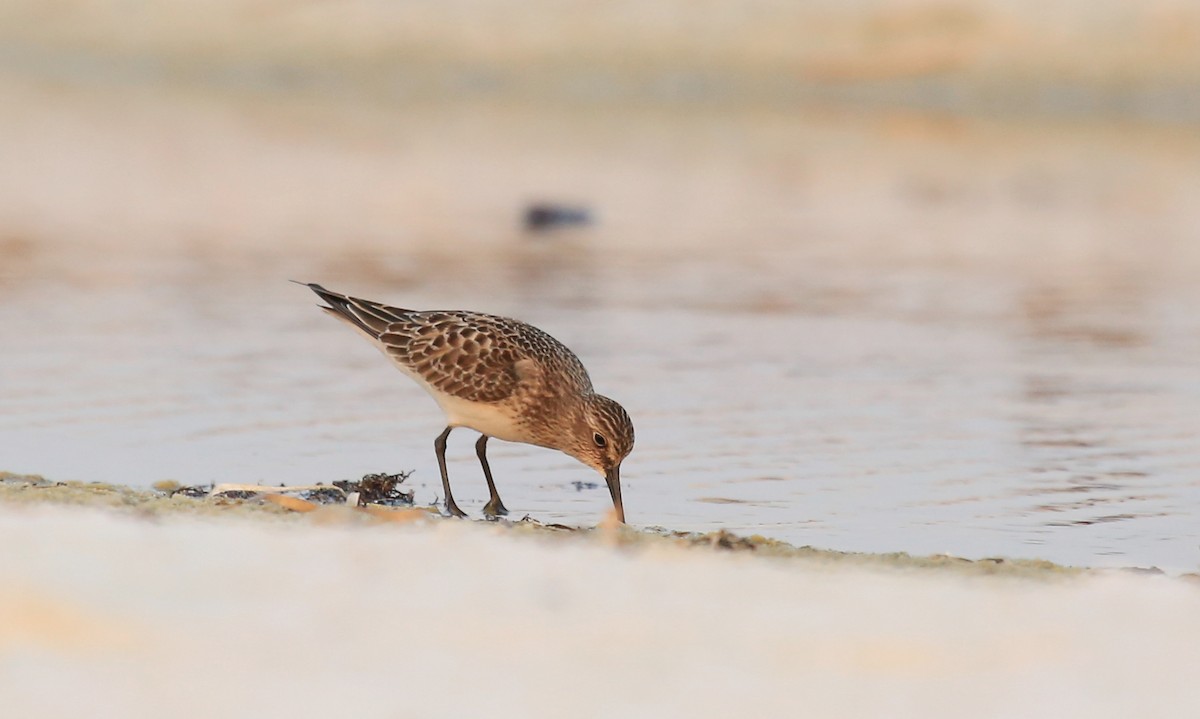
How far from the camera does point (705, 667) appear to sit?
5.33 metres

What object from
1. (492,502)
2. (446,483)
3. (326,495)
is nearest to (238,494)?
(326,495)

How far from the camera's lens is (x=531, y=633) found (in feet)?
18.3

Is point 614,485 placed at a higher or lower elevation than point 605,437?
lower

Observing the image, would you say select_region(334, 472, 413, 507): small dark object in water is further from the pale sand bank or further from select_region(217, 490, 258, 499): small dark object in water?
the pale sand bank

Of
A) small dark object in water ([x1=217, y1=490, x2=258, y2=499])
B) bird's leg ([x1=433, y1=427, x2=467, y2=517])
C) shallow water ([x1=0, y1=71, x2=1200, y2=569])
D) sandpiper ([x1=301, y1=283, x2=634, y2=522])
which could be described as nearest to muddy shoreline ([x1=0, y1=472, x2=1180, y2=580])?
small dark object in water ([x1=217, y1=490, x2=258, y2=499])

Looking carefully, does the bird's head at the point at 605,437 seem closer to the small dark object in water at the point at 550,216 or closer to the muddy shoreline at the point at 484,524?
the muddy shoreline at the point at 484,524

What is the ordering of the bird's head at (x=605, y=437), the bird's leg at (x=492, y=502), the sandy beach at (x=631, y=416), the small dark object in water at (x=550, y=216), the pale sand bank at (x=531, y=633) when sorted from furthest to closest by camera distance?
the small dark object in water at (x=550, y=216) < the bird's leg at (x=492, y=502) < the bird's head at (x=605, y=437) < the sandy beach at (x=631, y=416) < the pale sand bank at (x=531, y=633)

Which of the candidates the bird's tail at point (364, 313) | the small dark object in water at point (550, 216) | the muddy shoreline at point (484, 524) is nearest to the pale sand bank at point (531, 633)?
the muddy shoreline at point (484, 524)

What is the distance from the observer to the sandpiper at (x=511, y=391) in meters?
9.04

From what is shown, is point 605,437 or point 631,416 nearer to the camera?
point 605,437

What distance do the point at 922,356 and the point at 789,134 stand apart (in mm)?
21790

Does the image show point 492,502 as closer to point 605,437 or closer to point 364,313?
point 605,437

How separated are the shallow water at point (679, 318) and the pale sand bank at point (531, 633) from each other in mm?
2460

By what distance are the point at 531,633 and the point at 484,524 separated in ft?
7.67
